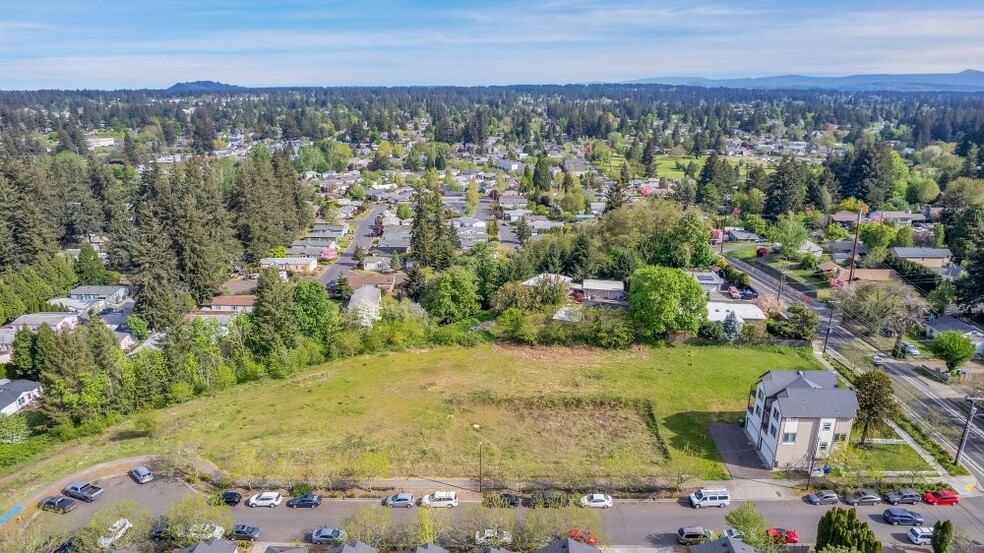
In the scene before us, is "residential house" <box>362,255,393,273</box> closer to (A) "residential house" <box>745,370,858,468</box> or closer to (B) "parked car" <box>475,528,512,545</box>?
(A) "residential house" <box>745,370,858,468</box>

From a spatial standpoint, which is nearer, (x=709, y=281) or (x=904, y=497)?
(x=904, y=497)

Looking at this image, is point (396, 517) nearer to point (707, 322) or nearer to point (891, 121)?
point (707, 322)

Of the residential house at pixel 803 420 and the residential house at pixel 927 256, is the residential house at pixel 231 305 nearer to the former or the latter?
the residential house at pixel 803 420

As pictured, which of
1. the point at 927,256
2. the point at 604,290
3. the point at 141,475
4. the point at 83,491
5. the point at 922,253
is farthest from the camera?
the point at 922,253

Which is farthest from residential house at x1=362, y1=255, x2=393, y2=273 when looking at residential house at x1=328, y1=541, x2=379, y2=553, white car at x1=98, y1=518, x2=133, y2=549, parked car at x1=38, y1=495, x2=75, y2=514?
residential house at x1=328, y1=541, x2=379, y2=553

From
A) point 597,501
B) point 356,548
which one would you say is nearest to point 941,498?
point 597,501

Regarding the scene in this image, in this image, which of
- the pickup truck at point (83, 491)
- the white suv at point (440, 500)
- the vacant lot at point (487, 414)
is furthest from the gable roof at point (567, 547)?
the pickup truck at point (83, 491)

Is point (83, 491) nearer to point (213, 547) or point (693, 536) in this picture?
point (213, 547)
